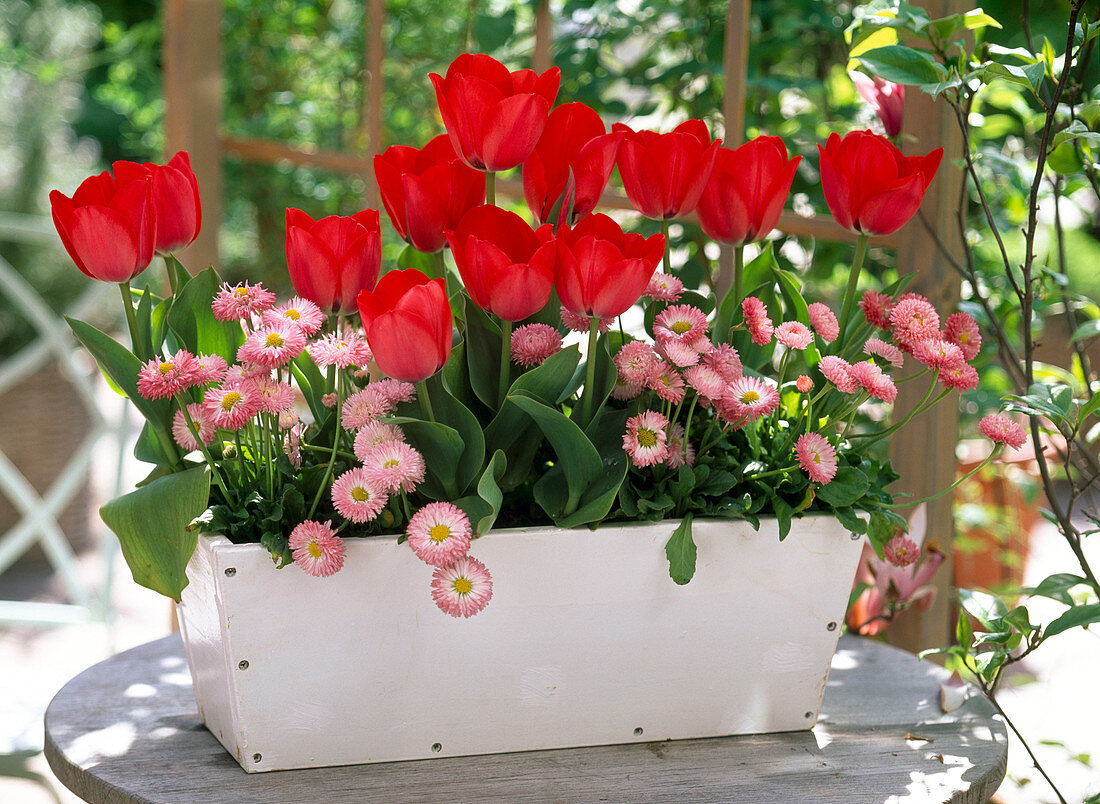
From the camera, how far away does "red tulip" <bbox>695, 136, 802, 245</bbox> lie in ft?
→ 1.87

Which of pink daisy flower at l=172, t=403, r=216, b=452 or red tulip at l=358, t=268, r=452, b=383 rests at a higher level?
red tulip at l=358, t=268, r=452, b=383

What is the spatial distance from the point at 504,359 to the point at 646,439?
87mm

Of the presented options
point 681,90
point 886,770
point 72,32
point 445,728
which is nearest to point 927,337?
point 886,770

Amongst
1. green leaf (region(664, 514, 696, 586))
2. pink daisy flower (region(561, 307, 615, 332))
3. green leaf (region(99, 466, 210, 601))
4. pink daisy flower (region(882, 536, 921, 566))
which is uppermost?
pink daisy flower (region(561, 307, 615, 332))

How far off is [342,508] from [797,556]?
0.89 feet

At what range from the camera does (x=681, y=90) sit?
4.09 ft

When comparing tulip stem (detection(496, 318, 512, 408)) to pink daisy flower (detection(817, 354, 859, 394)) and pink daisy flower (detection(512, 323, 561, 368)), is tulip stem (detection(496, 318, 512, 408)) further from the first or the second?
pink daisy flower (detection(817, 354, 859, 394))

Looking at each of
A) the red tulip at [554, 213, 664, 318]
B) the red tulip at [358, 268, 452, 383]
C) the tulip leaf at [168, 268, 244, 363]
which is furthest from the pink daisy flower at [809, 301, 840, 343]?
the tulip leaf at [168, 268, 244, 363]

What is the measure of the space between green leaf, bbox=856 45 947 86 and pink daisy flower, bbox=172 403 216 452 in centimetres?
46

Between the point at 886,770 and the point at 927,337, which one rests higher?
the point at 927,337

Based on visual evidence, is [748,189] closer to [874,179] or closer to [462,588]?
[874,179]

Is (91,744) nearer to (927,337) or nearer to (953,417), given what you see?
(927,337)

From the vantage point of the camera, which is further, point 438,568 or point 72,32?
point 72,32

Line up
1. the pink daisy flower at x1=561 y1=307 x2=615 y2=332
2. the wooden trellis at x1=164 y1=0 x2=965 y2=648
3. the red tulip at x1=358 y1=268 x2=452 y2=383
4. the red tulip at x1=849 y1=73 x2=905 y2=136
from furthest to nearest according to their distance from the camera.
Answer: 1. the wooden trellis at x1=164 y1=0 x2=965 y2=648
2. the red tulip at x1=849 y1=73 x2=905 y2=136
3. the pink daisy flower at x1=561 y1=307 x2=615 y2=332
4. the red tulip at x1=358 y1=268 x2=452 y2=383
